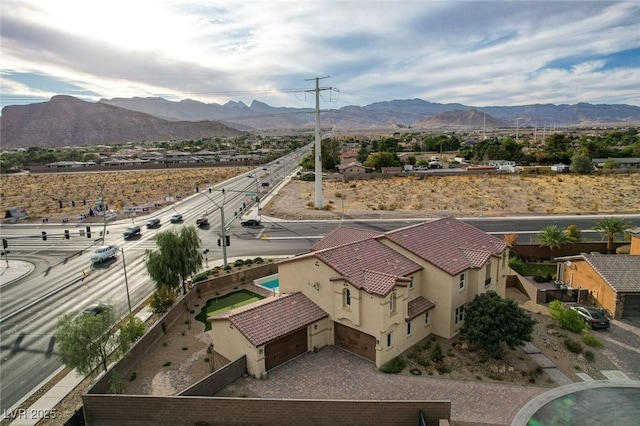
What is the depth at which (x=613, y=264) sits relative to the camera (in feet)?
122

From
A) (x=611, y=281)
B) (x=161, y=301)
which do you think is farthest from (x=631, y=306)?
(x=161, y=301)

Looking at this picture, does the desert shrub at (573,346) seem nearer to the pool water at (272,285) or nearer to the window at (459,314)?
the window at (459,314)

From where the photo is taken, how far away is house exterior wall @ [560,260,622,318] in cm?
3522

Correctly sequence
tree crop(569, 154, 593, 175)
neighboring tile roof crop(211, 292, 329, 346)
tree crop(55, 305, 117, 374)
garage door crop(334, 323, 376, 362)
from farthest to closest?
tree crop(569, 154, 593, 175) → garage door crop(334, 323, 376, 362) → neighboring tile roof crop(211, 292, 329, 346) → tree crop(55, 305, 117, 374)

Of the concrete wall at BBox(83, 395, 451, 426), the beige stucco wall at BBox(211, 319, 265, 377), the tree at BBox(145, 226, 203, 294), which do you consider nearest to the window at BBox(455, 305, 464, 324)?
the concrete wall at BBox(83, 395, 451, 426)

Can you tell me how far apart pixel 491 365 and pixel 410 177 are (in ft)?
334

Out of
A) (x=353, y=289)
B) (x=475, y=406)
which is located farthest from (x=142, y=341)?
(x=475, y=406)

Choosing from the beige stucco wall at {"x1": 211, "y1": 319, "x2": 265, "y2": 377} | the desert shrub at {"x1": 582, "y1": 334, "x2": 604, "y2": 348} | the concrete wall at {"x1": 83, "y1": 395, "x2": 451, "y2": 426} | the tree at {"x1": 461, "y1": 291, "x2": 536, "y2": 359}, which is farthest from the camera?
the desert shrub at {"x1": 582, "y1": 334, "x2": 604, "y2": 348}

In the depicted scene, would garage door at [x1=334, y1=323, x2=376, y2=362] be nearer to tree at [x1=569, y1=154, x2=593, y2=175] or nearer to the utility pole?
the utility pole

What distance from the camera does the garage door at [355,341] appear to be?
29.0 m

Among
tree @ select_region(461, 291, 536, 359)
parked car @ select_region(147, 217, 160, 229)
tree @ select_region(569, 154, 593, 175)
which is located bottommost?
parked car @ select_region(147, 217, 160, 229)

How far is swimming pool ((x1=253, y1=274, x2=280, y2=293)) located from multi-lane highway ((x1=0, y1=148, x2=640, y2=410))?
10.3 m

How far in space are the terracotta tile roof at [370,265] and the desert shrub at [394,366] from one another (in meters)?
5.42

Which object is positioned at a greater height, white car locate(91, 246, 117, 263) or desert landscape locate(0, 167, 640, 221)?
desert landscape locate(0, 167, 640, 221)
